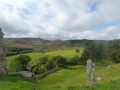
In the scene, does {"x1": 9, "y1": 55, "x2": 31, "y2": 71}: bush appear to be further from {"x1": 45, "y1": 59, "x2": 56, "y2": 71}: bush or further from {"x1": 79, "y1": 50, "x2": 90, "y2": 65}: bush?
{"x1": 79, "y1": 50, "x2": 90, "y2": 65}: bush

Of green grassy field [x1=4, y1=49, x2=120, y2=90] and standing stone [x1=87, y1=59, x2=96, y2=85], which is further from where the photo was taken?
standing stone [x1=87, y1=59, x2=96, y2=85]

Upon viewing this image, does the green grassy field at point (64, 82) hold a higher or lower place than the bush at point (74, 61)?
higher

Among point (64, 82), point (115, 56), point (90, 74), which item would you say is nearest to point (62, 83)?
point (64, 82)

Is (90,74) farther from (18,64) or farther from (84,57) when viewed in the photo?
(84,57)

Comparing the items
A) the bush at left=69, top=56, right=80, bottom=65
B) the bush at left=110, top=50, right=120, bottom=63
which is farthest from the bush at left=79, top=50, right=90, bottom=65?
the bush at left=110, top=50, right=120, bottom=63

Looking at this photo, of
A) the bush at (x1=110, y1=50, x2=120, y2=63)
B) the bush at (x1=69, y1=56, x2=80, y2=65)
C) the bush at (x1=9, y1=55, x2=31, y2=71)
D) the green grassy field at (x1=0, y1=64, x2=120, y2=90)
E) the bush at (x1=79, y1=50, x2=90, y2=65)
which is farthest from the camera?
the bush at (x1=69, y1=56, x2=80, y2=65)

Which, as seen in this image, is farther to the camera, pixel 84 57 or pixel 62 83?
pixel 84 57

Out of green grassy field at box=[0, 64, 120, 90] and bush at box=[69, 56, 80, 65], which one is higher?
Result: green grassy field at box=[0, 64, 120, 90]

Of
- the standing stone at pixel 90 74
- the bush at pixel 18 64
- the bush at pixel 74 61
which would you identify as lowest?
the bush at pixel 74 61

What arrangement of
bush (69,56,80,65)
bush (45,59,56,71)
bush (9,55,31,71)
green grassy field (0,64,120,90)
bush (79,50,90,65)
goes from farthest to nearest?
1. bush (69,56,80,65)
2. bush (79,50,90,65)
3. bush (45,59,56,71)
4. bush (9,55,31,71)
5. green grassy field (0,64,120,90)

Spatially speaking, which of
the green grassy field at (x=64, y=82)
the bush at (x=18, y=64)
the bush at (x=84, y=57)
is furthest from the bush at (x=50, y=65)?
the bush at (x=84, y=57)

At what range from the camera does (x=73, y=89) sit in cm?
852

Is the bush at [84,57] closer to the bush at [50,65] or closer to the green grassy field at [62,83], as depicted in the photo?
the bush at [50,65]

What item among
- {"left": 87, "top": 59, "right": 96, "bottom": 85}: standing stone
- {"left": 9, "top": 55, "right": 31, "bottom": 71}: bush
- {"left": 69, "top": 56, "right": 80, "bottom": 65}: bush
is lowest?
{"left": 69, "top": 56, "right": 80, "bottom": 65}: bush
